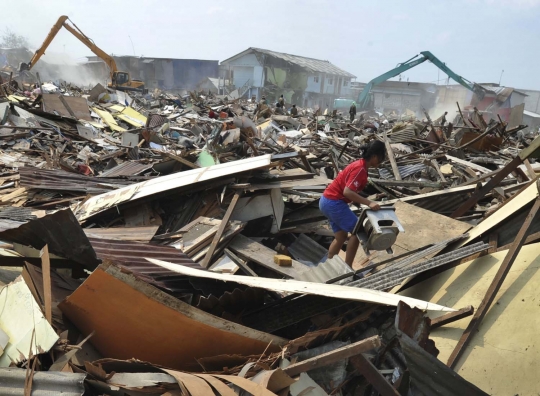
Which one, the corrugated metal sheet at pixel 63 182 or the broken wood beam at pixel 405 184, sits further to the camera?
the broken wood beam at pixel 405 184

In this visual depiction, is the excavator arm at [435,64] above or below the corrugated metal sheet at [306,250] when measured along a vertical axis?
above

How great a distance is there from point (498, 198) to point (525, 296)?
3714 mm

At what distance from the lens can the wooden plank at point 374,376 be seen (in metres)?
1.82

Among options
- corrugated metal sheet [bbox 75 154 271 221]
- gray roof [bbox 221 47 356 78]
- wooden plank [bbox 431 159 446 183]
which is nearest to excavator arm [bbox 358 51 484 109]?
gray roof [bbox 221 47 356 78]

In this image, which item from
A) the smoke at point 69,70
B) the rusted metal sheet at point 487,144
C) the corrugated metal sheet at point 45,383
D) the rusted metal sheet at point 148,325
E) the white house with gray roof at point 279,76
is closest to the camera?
the corrugated metal sheet at point 45,383

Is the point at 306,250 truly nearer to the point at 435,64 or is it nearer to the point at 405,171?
the point at 405,171

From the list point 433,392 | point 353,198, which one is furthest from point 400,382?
point 353,198

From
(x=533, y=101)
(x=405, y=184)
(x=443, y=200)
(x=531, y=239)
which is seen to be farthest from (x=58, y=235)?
(x=533, y=101)

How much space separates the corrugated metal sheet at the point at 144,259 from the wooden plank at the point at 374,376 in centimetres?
114

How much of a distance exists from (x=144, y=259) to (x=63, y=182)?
3133mm

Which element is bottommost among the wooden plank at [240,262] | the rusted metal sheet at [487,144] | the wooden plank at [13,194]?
the wooden plank at [240,262]

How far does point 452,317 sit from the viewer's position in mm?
2420

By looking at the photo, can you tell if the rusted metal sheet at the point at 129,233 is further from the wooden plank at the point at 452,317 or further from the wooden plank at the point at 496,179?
the wooden plank at the point at 496,179

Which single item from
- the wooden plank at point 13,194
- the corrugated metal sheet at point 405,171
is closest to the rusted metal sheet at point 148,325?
the wooden plank at point 13,194
